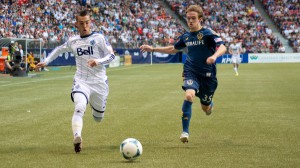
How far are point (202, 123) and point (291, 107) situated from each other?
14.1 ft

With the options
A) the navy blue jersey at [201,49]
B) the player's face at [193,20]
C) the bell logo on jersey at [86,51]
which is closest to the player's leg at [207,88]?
the navy blue jersey at [201,49]

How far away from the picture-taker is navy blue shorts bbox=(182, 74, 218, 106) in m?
10.2

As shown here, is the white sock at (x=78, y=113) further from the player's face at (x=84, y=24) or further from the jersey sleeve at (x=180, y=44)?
the jersey sleeve at (x=180, y=44)

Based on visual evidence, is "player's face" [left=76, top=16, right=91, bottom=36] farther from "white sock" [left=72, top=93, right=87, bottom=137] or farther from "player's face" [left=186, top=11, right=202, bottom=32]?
"player's face" [left=186, top=11, right=202, bottom=32]

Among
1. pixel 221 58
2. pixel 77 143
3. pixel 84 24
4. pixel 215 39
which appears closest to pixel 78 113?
pixel 77 143

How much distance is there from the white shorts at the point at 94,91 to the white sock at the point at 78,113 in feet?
0.44

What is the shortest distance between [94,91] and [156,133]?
6.52 ft

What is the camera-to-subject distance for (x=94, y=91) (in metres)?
9.72

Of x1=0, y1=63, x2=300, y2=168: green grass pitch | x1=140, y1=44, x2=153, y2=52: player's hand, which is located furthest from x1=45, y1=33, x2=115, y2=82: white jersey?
x1=0, y1=63, x2=300, y2=168: green grass pitch

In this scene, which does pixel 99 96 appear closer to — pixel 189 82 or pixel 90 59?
pixel 90 59

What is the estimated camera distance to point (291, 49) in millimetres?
63312

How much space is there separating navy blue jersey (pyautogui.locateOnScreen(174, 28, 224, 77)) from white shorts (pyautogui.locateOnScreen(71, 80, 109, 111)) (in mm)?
1605

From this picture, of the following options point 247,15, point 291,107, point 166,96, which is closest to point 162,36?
point 247,15

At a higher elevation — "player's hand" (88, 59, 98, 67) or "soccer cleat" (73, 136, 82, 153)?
"player's hand" (88, 59, 98, 67)
